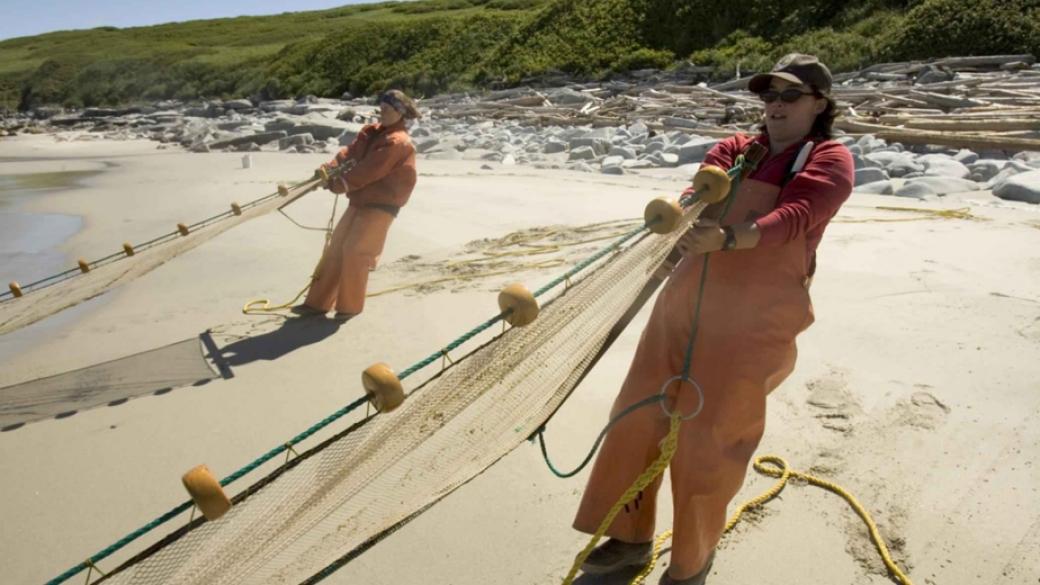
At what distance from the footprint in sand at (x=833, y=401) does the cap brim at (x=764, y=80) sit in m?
2.03

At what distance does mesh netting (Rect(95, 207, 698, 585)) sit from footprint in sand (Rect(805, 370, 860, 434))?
5.70 feet

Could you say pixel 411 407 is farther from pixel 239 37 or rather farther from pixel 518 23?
pixel 239 37

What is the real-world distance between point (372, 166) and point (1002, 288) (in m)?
4.53

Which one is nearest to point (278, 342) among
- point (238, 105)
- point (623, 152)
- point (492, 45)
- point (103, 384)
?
point (103, 384)

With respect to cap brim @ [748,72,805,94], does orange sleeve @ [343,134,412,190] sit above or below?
below

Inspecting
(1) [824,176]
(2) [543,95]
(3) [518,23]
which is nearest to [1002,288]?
(1) [824,176]

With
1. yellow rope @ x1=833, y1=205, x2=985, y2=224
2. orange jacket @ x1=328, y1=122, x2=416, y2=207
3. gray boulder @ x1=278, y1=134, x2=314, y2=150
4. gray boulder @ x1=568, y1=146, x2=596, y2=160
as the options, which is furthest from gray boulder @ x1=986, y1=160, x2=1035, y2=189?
gray boulder @ x1=278, y1=134, x2=314, y2=150

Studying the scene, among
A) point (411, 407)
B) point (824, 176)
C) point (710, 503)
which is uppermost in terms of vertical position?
point (824, 176)

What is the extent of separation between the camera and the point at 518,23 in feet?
134

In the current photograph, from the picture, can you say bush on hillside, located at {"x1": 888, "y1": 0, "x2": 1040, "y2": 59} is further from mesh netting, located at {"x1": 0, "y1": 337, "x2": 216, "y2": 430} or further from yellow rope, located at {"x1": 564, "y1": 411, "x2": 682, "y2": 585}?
yellow rope, located at {"x1": 564, "y1": 411, "x2": 682, "y2": 585}

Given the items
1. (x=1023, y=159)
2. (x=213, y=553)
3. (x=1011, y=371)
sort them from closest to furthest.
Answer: (x=213, y=553), (x=1011, y=371), (x=1023, y=159)

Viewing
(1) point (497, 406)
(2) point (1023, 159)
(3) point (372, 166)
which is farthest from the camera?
(2) point (1023, 159)

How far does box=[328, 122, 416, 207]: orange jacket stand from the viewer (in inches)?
242

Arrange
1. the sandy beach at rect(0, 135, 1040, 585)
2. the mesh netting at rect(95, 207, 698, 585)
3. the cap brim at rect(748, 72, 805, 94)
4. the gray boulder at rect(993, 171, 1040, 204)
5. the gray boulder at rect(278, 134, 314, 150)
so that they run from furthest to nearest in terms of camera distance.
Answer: the gray boulder at rect(278, 134, 314, 150) → the gray boulder at rect(993, 171, 1040, 204) → the sandy beach at rect(0, 135, 1040, 585) → the cap brim at rect(748, 72, 805, 94) → the mesh netting at rect(95, 207, 698, 585)
